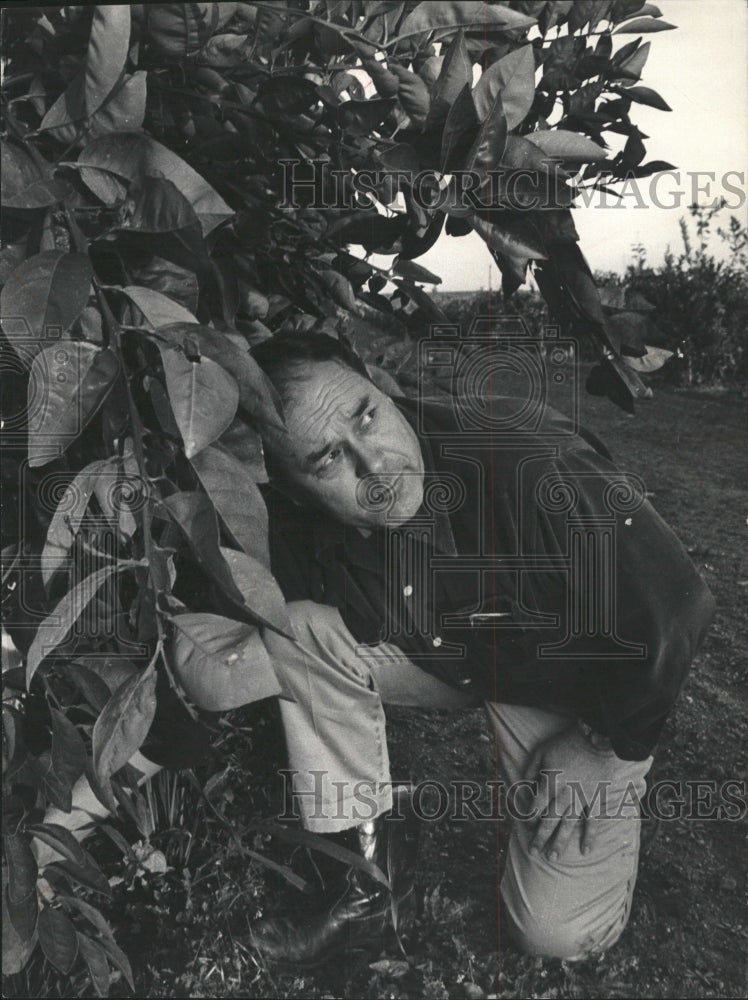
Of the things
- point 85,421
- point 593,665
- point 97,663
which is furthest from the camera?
point 593,665

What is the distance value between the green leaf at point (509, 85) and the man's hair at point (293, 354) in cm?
25

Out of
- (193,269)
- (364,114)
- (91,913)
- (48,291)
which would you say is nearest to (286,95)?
(364,114)

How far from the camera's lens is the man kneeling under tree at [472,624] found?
0.94m

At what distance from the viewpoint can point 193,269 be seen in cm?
77

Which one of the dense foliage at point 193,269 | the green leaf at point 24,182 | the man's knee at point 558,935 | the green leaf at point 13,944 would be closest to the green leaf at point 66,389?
the dense foliage at point 193,269

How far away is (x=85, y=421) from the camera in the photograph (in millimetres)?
728

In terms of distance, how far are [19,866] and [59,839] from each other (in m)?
0.04

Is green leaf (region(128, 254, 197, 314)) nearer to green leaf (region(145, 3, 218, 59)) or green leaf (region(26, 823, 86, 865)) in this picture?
green leaf (region(145, 3, 218, 59))

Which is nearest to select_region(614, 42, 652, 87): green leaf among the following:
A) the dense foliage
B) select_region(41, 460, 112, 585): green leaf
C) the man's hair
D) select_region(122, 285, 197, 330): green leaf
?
the dense foliage

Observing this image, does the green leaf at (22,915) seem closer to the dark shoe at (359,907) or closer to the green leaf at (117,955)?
the green leaf at (117,955)

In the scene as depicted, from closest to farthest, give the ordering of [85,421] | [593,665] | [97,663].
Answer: [85,421] → [97,663] → [593,665]

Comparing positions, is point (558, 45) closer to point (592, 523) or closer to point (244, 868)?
point (592, 523)

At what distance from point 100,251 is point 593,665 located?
0.58 meters

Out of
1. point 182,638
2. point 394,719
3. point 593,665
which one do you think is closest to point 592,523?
point 593,665
